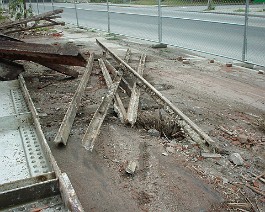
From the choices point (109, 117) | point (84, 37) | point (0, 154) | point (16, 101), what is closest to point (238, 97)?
point (109, 117)

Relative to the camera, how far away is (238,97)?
255 inches

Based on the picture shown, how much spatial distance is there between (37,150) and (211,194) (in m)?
1.95

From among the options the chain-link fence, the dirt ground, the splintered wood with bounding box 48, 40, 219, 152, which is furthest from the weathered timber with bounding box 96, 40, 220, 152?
the chain-link fence

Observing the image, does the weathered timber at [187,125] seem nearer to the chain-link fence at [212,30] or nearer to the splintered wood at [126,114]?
the splintered wood at [126,114]

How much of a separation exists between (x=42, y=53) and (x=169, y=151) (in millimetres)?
3428

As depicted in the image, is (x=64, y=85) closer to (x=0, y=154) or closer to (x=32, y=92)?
(x=32, y=92)

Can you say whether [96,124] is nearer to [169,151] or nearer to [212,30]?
[169,151]

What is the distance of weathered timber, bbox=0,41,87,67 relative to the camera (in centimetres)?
657

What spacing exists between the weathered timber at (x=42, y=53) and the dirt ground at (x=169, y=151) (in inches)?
24.2

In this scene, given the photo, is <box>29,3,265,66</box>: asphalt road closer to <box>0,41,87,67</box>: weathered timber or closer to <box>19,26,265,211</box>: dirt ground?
<box>19,26,265,211</box>: dirt ground

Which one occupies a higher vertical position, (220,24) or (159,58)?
(220,24)

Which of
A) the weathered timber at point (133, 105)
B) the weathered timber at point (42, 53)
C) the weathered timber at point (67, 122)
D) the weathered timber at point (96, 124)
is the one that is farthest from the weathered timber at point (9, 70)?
the weathered timber at point (133, 105)

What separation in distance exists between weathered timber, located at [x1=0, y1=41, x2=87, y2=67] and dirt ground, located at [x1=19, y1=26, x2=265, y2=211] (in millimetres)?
615

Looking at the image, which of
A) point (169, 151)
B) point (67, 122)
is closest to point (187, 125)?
point (169, 151)
